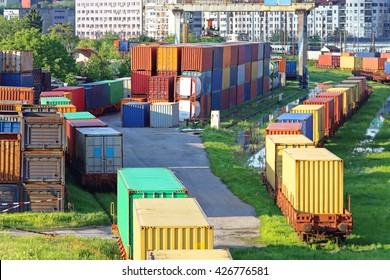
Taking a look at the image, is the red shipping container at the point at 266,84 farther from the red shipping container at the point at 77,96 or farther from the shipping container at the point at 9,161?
the shipping container at the point at 9,161

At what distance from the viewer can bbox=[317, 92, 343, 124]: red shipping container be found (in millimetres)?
72062

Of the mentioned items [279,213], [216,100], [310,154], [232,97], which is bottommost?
[279,213]

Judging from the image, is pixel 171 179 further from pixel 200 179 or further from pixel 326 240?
pixel 200 179

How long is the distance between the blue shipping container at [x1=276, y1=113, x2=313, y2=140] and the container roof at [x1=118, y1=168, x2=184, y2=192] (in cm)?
1711

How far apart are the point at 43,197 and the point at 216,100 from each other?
49.4 m

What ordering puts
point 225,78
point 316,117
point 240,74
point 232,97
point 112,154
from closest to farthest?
point 112,154
point 316,117
point 225,78
point 232,97
point 240,74

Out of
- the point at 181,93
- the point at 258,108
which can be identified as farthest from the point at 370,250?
the point at 258,108

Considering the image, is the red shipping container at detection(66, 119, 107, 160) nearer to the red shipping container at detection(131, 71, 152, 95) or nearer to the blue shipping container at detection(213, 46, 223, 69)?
the red shipping container at detection(131, 71, 152, 95)

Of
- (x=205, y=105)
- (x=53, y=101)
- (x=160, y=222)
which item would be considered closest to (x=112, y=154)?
(x=53, y=101)

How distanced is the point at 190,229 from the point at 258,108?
239ft

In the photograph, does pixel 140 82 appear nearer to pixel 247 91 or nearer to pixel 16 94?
pixel 16 94

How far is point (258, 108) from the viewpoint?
9881cm

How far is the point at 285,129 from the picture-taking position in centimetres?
4894
